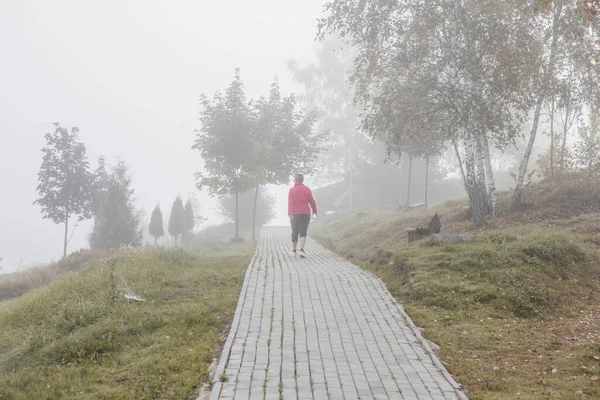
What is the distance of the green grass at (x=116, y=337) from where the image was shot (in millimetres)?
4660

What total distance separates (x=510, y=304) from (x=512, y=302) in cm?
9

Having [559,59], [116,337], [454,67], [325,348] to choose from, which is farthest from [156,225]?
[325,348]

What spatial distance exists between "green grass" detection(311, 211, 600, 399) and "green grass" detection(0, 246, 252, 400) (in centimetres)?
300

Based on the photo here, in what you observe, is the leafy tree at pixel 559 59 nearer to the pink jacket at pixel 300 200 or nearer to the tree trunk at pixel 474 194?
the tree trunk at pixel 474 194

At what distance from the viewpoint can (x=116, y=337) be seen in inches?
235

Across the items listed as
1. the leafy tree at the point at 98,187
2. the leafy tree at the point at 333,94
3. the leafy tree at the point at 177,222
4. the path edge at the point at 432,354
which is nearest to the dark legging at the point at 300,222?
the path edge at the point at 432,354

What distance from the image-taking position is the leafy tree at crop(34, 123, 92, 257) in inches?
1091

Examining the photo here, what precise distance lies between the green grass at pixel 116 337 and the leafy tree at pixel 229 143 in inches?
619

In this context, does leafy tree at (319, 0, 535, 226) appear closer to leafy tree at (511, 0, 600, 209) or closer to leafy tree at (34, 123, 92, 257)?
leafy tree at (511, 0, 600, 209)

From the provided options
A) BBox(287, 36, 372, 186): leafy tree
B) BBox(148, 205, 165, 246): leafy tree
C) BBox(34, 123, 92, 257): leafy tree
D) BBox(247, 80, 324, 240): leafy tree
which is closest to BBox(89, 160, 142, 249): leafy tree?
BBox(34, 123, 92, 257): leafy tree

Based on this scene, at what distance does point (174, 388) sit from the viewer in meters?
4.53

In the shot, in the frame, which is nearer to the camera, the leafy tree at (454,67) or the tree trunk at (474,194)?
the leafy tree at (454,67)

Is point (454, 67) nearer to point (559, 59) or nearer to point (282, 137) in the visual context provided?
point (559, 59)

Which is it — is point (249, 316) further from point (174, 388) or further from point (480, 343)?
point (480, 343)
